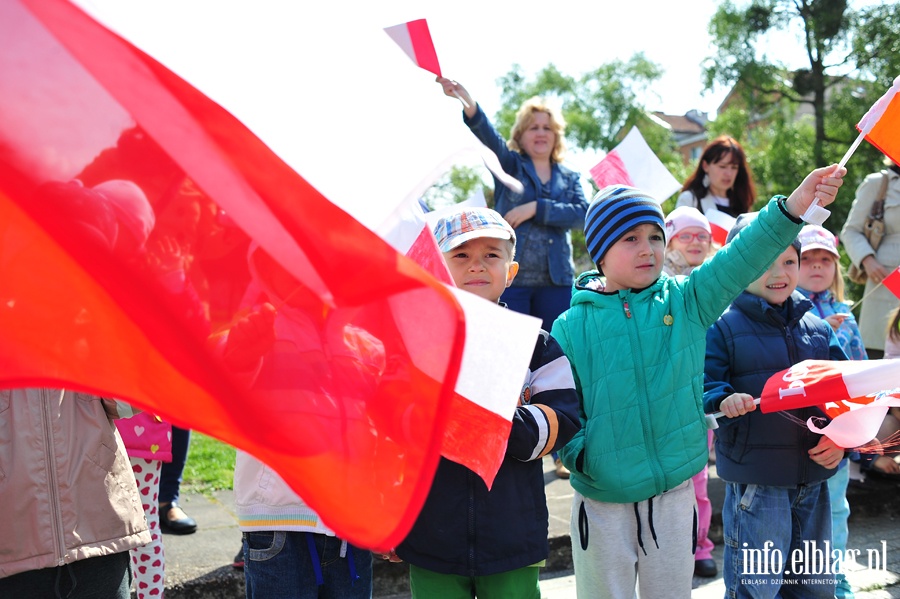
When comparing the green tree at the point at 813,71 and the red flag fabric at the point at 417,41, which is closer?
the red flag fabric at the point at 417,41

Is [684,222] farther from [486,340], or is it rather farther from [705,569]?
[486,340]

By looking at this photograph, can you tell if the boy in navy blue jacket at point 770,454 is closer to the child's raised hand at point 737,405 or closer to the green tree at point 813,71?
the child's raised hand at point 737,405

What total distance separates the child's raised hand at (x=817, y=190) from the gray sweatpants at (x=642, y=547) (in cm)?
106

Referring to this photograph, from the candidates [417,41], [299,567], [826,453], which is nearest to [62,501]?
[299,567]

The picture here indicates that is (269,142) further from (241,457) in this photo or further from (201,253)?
(241,457)

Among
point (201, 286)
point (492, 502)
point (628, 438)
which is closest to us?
point (201, 286)

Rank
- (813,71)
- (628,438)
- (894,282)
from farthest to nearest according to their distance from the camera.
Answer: (813,71), (894,282), (628,438)

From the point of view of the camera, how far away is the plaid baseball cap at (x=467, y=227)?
2.99 m

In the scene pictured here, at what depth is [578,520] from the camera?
3.29 metres

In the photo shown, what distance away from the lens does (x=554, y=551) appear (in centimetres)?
470

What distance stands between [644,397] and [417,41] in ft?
6.63

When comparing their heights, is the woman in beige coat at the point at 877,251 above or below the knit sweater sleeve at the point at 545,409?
above

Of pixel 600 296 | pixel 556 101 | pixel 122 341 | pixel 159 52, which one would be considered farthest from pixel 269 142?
pixel 556 101

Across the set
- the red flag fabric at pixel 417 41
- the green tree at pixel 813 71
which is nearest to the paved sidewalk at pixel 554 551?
the red flag fabric at pixel 417 41
